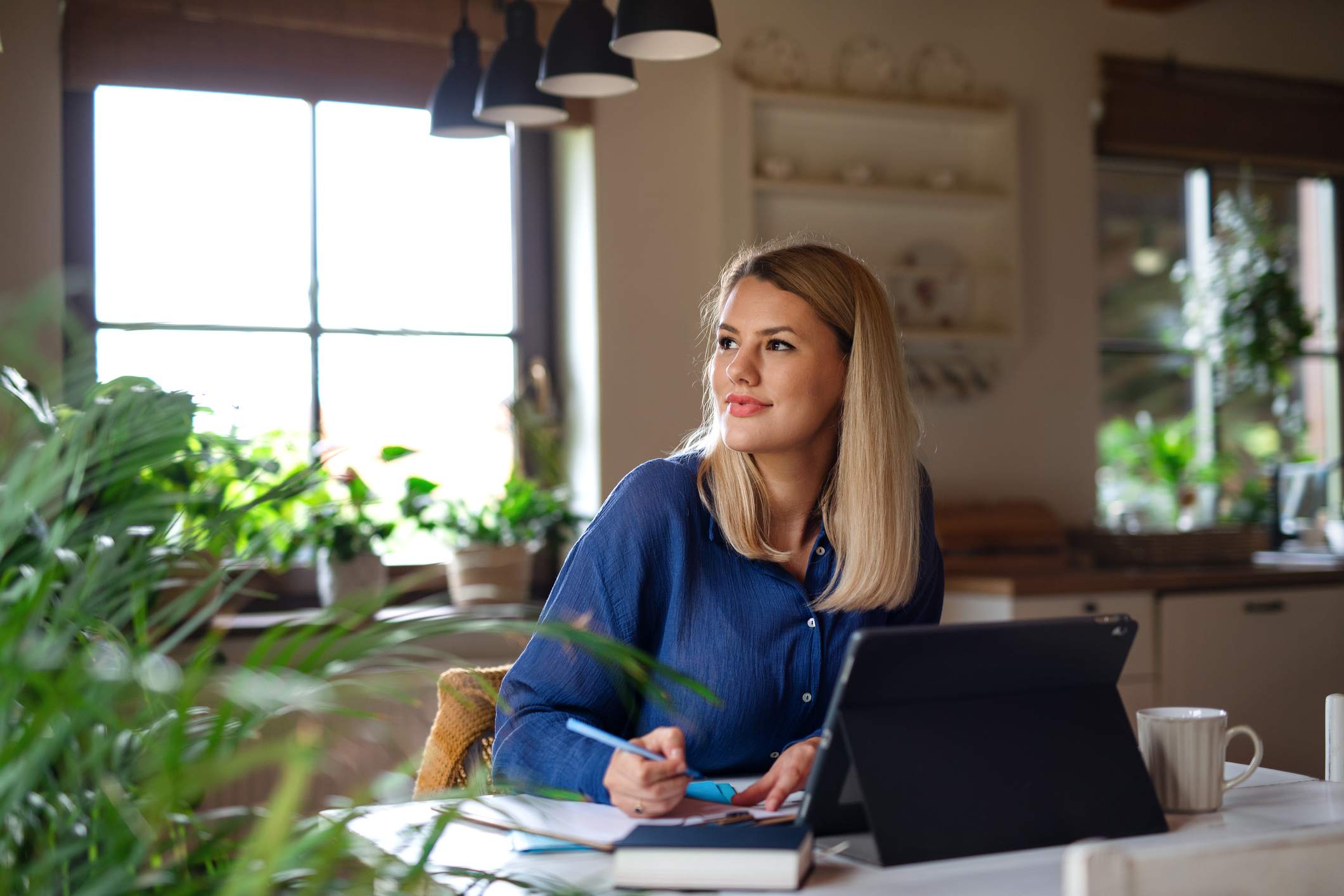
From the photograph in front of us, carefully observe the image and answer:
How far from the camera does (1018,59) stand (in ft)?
14.3

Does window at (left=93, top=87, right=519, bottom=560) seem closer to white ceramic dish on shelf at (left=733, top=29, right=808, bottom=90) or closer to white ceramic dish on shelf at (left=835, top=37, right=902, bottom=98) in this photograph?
white ceramic dish on shelf at (left=733, top=29, right=808, bottom=90)

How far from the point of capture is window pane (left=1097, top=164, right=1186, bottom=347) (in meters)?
4.65

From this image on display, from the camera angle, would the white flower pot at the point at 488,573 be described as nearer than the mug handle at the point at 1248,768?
No

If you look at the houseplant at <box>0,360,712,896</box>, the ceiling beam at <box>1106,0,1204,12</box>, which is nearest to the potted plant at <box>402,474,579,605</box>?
the ceiling beam at <box>1106,0,1204,12</box>

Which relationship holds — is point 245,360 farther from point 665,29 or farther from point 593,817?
point 593,817

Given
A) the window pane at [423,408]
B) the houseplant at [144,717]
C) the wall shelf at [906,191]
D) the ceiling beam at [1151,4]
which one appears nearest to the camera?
the houseplant at [144,717]

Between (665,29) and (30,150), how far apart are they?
1795 millimetres

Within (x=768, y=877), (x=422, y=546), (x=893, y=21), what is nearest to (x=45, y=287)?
(x=768, y=877)

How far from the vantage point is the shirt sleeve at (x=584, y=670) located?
1596 millimetres

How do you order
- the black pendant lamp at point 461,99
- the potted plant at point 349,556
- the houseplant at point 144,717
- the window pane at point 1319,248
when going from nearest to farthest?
the houseplant at point 144,717 → the black pendant lamp at point 461,99 → the potted plant at point 349,556 → the window pane at point 1319,248

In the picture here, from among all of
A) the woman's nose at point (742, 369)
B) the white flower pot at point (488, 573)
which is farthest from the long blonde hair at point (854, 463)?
the white flower pot at point (488, 573)

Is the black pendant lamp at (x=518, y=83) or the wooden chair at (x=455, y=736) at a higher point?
the black pendant lamp at (x=518, y=83)

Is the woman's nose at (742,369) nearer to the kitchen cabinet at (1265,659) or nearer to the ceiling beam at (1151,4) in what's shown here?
the kitchen cabinet at (1265,659)

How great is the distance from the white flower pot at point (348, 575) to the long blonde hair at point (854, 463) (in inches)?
60.8
